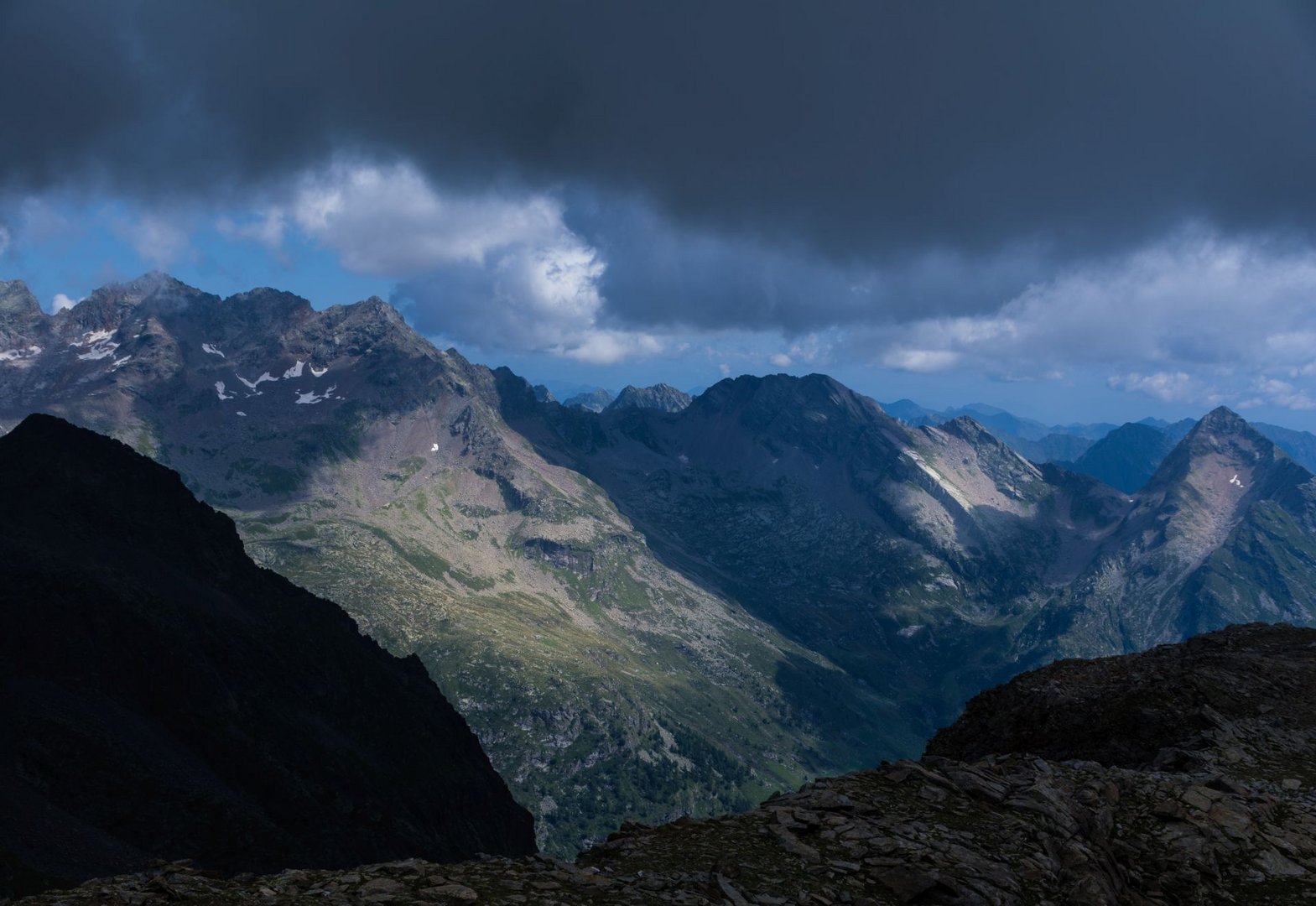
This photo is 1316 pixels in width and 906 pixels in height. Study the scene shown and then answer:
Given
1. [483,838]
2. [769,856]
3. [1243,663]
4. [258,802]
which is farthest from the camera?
[483,838]

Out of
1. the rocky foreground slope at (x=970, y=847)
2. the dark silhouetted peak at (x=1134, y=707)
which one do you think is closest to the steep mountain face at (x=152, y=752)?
the rocky foreground slope at (x=970, y=847)

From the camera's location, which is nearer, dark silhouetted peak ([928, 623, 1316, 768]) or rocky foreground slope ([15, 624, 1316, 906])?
rocky foreground slope ([15, 624, 1316, 906])

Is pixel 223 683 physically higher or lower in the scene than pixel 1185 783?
lower

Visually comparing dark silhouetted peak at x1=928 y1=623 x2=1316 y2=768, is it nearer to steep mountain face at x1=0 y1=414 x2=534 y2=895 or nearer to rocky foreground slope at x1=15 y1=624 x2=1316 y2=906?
rocky foreground slope at x1=15 y1=624 x2=1316 y2=906

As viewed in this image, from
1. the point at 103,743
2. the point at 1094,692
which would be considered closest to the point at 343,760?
the point at 103,743

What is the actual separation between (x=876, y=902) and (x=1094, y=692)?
32970 mm

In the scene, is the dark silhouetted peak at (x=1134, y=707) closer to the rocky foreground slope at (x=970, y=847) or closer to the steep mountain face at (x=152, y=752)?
the rocky foreground slope at (x=970, y=847)

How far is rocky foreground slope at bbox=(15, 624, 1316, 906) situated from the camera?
2591 cm

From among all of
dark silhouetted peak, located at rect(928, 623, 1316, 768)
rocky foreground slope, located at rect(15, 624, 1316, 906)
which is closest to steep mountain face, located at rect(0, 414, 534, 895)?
rocky foreground slope, located at rect(15, 624, 1316, 906)

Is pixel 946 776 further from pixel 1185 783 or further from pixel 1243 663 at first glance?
pixel 1243 663

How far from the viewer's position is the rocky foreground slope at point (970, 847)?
25906mm

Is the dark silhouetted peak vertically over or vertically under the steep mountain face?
over

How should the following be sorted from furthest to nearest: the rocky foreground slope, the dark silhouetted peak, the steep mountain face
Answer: the steep mountain face, the dark silhouetted peak, the rocky foreground slope

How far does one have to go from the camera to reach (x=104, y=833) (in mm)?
128125
